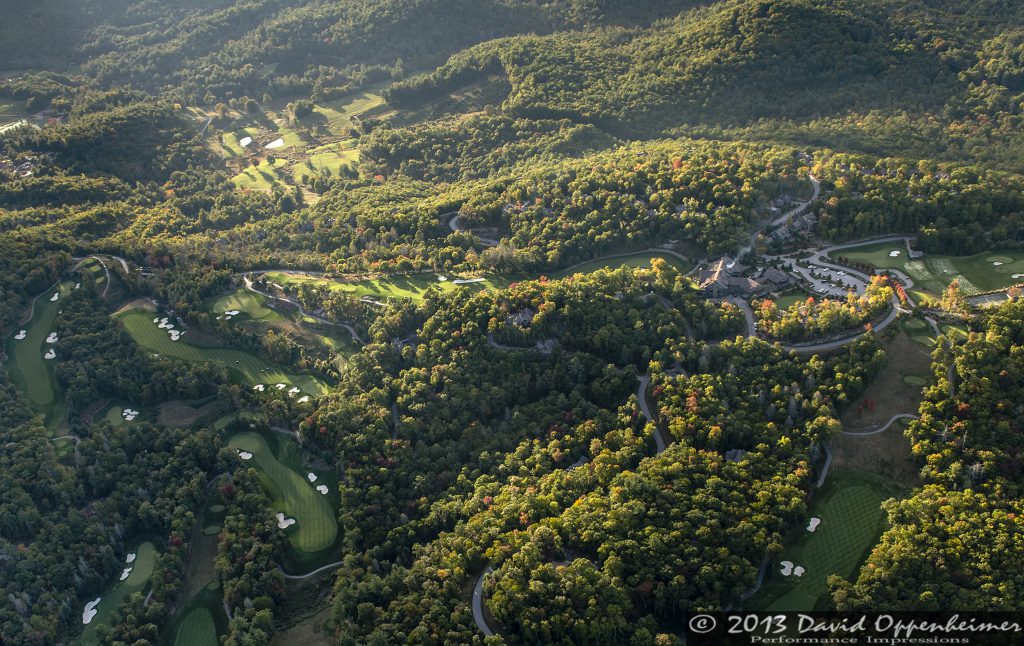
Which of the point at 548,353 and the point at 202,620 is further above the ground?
the point at 548,353

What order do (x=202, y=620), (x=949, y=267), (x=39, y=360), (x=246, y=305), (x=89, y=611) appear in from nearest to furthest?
(x=202, y=620), (x=89, y=611), (x=949, y=267), (x=39, y=360), (x=246, y=305)

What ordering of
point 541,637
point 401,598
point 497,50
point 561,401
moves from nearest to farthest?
point 541,637, point 401,598, point 561,401, point 497,50

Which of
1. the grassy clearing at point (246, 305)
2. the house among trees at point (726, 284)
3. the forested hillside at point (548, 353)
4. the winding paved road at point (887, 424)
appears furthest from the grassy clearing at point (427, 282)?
the winding paved road at point (887, 424)

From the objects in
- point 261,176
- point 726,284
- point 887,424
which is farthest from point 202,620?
point 261,176

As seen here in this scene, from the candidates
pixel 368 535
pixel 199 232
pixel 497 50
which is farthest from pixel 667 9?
pixel 368 535

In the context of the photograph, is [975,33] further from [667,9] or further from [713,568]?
[713,568]

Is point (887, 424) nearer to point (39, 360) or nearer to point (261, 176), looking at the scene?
point (39, 360)
